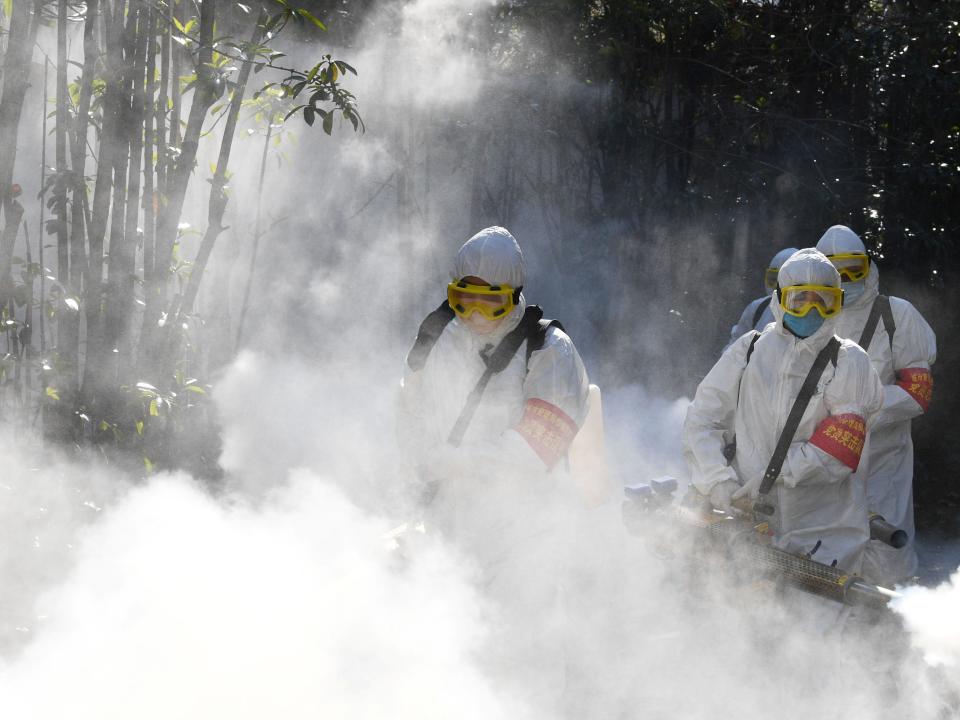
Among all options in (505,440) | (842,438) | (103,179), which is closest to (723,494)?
(842,438)

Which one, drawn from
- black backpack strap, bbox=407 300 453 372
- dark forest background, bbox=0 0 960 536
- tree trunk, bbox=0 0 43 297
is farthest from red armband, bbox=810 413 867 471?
dark forest background, bbox=0 0 960 536

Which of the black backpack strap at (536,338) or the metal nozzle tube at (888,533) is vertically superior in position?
the black backpack strap at (536,338)

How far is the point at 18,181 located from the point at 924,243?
6.04m

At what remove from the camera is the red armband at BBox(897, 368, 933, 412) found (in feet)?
17.1

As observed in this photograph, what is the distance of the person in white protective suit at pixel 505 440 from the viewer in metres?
3.97

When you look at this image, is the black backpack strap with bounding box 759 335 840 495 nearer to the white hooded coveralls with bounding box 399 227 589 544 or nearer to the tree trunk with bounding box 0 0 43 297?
the white hooded coveralls with bounding box 399 227 589 544

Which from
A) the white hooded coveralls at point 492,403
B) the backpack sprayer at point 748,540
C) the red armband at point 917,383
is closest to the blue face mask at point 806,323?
the backpack sprayer at point 748,540

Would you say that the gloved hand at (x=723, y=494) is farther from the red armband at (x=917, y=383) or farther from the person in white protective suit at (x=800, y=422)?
the red armband at (x=917, y=383)

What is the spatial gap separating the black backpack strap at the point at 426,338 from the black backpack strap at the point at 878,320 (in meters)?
2.20

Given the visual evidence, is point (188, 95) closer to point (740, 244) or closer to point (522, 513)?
point (522, 513)

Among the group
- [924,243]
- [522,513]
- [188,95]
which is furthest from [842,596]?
[924,243]

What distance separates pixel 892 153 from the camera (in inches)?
324

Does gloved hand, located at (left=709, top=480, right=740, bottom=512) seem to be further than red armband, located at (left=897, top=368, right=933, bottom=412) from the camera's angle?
No

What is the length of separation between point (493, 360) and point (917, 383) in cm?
232
